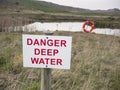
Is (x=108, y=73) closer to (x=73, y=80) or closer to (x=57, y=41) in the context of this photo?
(x=73, y=80)

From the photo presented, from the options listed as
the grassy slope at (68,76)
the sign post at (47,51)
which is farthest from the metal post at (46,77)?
the grassy slope at (68,76)

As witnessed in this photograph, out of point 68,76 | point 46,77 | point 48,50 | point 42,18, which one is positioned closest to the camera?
point 48,50

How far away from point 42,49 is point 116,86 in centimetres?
237

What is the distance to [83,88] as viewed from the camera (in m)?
4.54

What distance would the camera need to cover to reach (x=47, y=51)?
9.93ft

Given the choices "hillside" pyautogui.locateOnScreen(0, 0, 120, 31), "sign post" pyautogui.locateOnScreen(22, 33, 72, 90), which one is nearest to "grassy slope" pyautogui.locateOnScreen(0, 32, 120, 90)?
"sign post" pyautogui.locateOnScreen(22, 33, 72, 90)

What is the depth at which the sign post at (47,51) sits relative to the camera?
3010 millimetres

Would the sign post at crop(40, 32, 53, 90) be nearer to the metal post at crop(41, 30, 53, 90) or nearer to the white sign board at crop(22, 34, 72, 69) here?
the metal post at crop(41, 30, 53, 90)

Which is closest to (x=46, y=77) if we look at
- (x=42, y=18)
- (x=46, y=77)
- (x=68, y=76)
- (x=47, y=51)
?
(x=46, y=77)

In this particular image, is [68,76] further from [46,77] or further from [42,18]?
[42,18]

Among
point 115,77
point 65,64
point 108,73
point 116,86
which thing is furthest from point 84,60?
point 65,64

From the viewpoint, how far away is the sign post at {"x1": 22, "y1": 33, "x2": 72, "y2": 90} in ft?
9.87

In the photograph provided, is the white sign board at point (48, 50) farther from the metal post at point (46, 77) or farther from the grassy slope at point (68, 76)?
the grassy slope at point (68, 76)

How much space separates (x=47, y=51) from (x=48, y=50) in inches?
0.6
